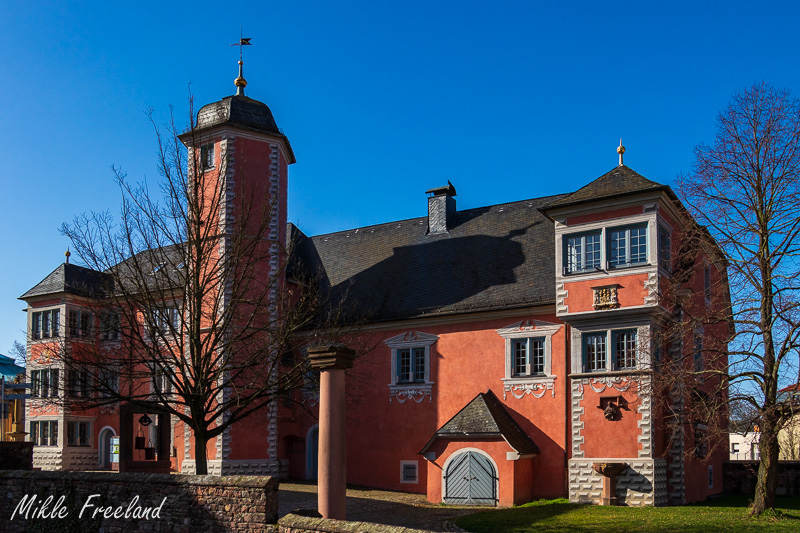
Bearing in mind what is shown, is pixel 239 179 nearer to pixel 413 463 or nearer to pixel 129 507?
pixel 413 463

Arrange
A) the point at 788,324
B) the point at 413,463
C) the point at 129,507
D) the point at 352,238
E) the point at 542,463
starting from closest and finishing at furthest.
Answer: the point at 129,507, the point at 788,324, the point at 542,463, the point at 413,463, the point at 352,238

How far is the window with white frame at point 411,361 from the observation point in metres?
27.4

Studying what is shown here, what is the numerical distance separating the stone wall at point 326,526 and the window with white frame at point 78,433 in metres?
25.1

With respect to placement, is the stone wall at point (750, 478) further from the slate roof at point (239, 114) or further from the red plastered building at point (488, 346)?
the slate roof at point (239, 114)

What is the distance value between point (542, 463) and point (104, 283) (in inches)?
523

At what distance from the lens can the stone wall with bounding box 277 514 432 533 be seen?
1093cm

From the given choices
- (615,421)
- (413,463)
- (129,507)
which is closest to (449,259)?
(413,463)

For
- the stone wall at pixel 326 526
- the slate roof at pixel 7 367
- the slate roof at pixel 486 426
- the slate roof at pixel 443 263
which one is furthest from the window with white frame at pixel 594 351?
the slate roof at pixel 7 367

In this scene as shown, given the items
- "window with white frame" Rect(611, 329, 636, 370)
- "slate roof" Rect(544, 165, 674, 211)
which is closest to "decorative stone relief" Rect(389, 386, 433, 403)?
"window with white frame" Rect(611, 329, 636, 370)

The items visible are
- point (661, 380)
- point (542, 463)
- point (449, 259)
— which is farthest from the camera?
point (449, 259)

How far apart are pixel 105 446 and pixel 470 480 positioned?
61.7 feet

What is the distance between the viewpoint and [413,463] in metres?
27.1

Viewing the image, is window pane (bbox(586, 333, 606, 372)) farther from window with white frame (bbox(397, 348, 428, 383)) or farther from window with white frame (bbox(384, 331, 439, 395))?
window with white frame (bbox(397, 348, 428, 383))

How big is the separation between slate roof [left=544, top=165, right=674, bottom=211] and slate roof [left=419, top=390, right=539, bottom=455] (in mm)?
6147
